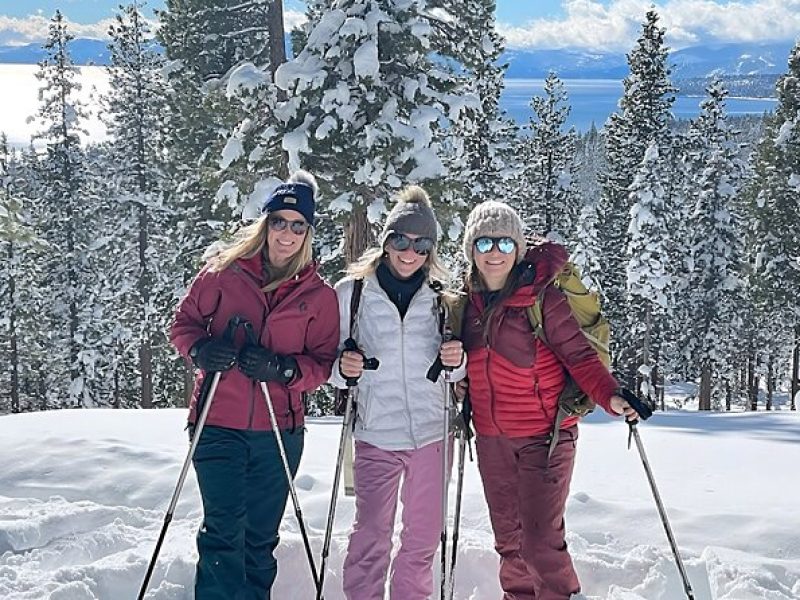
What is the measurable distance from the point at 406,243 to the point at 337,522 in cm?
236

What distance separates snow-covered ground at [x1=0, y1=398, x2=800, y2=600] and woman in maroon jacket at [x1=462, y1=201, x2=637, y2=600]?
2.66ft

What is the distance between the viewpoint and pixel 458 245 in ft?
45.0

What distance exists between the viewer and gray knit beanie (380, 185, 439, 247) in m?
4.41

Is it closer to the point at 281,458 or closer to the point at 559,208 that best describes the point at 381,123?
the point at 281,458

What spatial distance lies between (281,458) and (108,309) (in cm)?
2747

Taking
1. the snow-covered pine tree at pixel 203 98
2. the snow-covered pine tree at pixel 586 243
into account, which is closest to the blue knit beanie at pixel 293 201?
the snow-covered pine tree at pixel 203 98

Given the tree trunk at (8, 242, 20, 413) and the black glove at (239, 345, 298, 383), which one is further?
the tree trunk at (8, 242, 20, 413)

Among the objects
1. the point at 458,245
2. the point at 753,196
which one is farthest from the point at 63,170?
the point at 753,196

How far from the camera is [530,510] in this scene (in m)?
4.18

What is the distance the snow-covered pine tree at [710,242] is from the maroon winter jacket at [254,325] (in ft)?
92.6

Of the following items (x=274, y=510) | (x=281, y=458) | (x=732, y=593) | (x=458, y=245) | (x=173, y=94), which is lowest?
(x=732, y=593)

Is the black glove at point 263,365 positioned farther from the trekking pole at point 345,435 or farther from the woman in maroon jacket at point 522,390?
the woman in maroon jacket at point 522,390

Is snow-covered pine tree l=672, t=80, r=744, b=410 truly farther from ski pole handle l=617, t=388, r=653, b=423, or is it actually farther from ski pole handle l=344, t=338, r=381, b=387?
ski pole handle l=344, t=338, r=381, b=387

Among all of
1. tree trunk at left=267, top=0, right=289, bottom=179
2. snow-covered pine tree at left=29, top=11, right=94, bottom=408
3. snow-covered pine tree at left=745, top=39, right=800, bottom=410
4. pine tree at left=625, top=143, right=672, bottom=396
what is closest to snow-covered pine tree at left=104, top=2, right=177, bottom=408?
snow-covered pine tree at left=29, top=11, right=94, bottom=408
